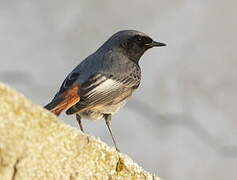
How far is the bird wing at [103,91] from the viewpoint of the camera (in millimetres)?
4312

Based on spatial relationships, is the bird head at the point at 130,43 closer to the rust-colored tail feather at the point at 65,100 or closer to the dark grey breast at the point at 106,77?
the dark grey breast at the point at 106,77

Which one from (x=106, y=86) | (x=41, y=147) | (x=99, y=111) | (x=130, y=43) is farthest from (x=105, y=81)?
(x=41, y=147)

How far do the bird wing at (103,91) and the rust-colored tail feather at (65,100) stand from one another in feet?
0.11

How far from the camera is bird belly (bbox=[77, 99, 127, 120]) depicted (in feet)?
15.0

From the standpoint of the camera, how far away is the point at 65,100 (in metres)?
4.19

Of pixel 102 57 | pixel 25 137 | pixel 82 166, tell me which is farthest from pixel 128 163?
pixel 102 57

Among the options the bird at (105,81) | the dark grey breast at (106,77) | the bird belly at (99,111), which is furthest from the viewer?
the bird belly at (99,111)

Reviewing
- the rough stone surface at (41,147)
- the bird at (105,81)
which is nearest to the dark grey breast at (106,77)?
the bird at (105,81)

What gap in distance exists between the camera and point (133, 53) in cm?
526

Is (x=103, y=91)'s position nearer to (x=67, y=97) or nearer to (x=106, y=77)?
(x=106, y=77)

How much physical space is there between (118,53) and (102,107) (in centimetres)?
62

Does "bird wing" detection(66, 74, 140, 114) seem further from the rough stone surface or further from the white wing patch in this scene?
the rough stone surface

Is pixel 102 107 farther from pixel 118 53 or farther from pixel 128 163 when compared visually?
pixel 128 163

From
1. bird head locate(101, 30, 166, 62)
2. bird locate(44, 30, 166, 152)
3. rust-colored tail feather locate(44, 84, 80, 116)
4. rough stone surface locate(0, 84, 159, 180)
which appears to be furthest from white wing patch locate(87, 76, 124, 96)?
rough stone surface locate(0, 84, 159, 180)
